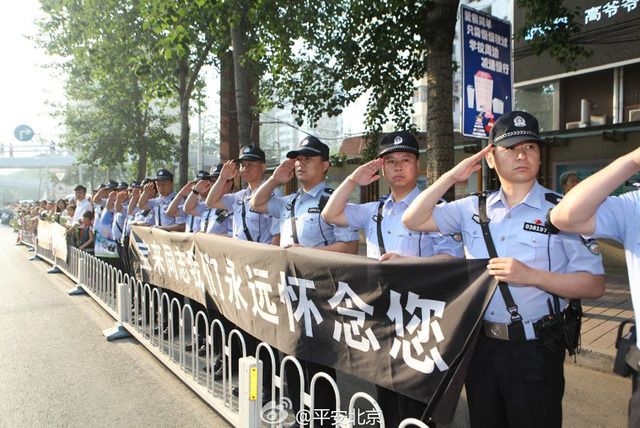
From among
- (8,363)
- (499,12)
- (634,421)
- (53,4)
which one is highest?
(499,12)

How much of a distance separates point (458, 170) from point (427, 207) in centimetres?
25

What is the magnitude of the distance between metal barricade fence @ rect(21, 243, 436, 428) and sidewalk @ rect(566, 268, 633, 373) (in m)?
2.50

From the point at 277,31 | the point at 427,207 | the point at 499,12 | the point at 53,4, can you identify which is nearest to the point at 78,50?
the point at 53,4

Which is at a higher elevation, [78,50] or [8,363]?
[78,50]

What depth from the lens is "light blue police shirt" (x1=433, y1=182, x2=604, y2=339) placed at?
7.23 feet

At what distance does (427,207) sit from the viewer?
100 inches

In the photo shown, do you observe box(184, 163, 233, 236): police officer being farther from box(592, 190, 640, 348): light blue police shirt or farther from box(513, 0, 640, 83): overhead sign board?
box(513, 0, 640, 83): overhead sign board

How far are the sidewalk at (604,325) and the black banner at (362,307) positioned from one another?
3363 mm

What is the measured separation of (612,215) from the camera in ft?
6.48

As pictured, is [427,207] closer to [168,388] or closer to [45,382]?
[168,388]

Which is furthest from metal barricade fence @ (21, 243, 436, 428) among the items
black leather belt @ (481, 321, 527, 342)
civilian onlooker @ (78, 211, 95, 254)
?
civilian onlooker @ (78, 211, 95, 254)

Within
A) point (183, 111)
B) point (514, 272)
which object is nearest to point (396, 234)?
point (514, 272)

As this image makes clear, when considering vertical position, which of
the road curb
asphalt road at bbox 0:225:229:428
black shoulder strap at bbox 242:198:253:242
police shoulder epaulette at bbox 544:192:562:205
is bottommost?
asphalt road at bbox 0:225:229:428

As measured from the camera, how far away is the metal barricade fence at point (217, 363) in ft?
10.0
